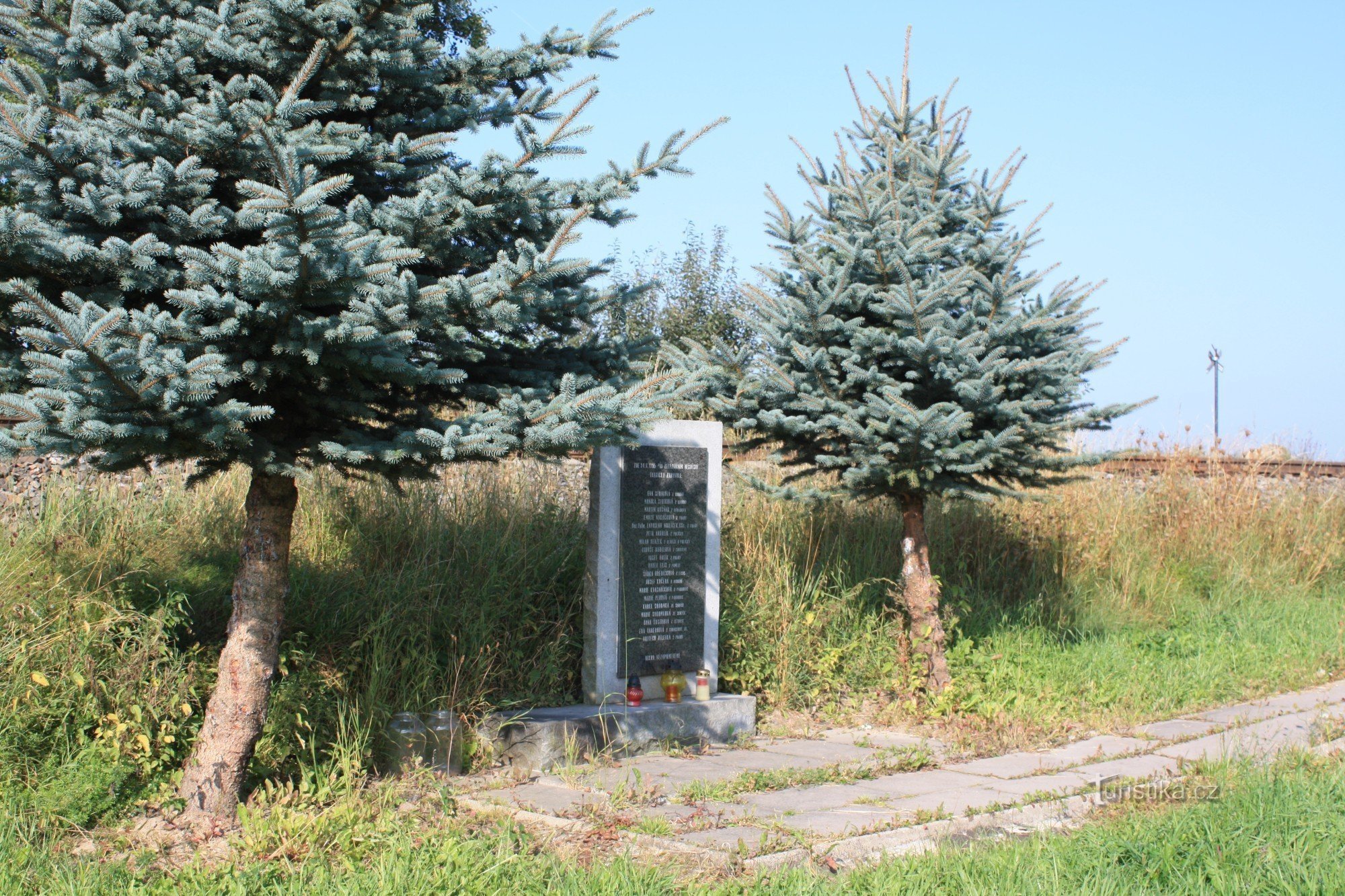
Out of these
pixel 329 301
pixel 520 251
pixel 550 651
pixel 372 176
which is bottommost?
pixel 550 651

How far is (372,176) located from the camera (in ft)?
15.7

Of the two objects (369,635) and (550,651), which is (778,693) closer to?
(550,651)

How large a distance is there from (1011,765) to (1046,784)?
0.57m

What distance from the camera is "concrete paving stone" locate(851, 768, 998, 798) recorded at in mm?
5375

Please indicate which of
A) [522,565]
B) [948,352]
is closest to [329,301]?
[522,565]

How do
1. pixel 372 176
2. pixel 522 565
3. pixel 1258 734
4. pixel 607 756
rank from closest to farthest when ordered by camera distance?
pixel 372 176 → pixel 607 756 → pixel 1258 734 → pixel 522 565

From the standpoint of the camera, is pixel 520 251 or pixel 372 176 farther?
pixel 372 176

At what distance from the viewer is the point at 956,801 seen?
5086 millimetres

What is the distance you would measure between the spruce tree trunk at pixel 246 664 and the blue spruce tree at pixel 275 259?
0.04ft

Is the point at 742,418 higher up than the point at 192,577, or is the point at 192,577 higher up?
the point at 742,418

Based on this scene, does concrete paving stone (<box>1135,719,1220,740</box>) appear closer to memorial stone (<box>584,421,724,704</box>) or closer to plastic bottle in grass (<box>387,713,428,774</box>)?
memorial stone (<box>584,421,724,704</box>)

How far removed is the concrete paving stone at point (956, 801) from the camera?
4930 millimetres

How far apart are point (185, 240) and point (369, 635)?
8.94 feet

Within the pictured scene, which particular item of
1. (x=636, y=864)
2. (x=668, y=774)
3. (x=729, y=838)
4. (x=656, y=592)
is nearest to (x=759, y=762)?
(x=668, y=774)
